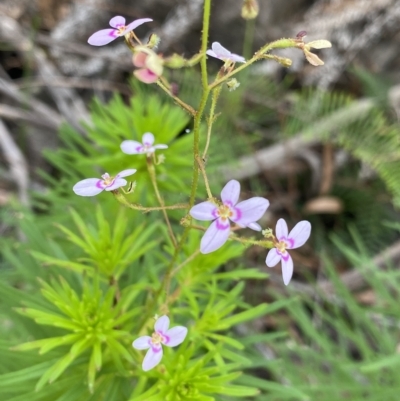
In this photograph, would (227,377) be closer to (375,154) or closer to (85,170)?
(85,170)

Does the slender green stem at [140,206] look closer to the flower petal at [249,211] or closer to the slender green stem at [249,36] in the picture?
the flower petal at [249,211]

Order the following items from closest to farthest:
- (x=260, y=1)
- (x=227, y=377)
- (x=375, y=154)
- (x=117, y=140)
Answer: (x=227, y=377) → (x=117, y=140) → (x=375, y=154) → (x=260, y=1)

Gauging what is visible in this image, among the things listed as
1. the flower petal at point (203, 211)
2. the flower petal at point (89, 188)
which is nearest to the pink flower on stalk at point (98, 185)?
the flower petal at point (89, 188)

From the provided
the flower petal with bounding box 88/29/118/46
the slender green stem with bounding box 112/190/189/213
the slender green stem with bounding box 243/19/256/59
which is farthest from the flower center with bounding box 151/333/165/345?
the slender green stem with bounding box 243/19/256/59

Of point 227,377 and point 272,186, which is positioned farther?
point 272,186

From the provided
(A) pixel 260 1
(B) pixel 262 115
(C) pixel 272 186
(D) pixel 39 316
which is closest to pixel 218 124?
(B) pixel 262 115

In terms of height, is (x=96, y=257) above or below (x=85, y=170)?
below

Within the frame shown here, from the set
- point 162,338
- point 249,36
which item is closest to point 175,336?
point 162,338
